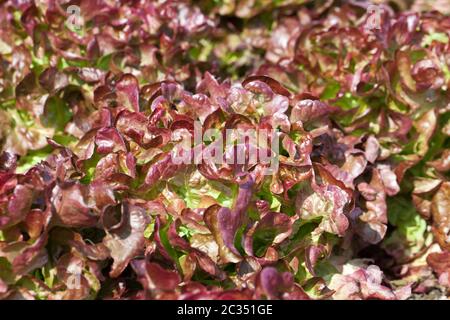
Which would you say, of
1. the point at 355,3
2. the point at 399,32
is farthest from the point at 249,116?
the point at 355,3

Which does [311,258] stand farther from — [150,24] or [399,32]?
[150,24]

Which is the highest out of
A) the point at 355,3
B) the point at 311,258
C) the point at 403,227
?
the point at 355,3

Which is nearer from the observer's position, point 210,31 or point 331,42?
point 331,42

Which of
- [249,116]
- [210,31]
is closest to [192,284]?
[249,116]

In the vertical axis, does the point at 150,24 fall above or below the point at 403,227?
above
